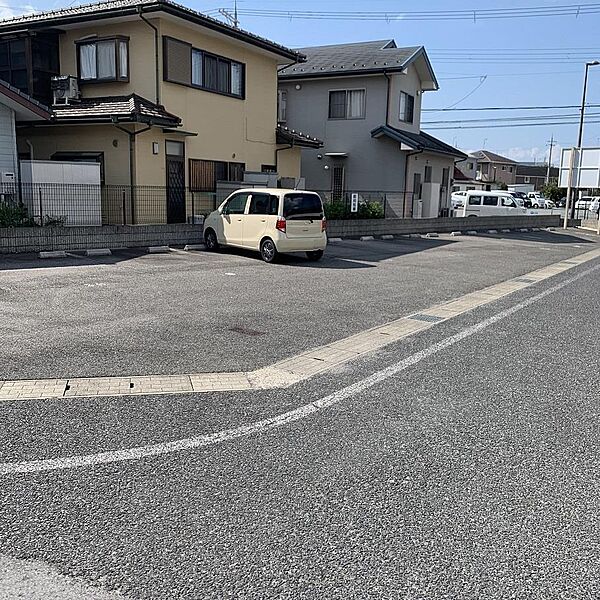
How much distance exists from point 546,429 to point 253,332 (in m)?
3.72

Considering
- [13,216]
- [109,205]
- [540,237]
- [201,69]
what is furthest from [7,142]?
[540,237]

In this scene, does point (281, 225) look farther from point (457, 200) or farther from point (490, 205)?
point (457, 200)

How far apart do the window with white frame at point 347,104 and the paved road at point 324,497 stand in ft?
78.6

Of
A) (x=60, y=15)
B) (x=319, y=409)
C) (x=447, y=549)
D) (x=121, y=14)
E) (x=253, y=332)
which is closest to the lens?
(x=447, y=549)

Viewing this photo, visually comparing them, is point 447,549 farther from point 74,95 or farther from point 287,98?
point 287,98

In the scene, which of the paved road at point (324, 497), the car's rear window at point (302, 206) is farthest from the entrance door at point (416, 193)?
the paved road at point (324, 497)

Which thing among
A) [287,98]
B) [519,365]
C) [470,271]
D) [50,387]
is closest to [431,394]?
[519,365]

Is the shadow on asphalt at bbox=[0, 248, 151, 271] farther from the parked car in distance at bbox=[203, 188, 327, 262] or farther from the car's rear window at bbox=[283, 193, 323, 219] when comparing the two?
the car's rear window at bbox=[283, 193, 323, 219]

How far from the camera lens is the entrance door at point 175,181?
1867 centimetres

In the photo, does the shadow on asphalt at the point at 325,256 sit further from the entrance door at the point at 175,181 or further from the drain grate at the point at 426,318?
the drain grate at the point at 426,318

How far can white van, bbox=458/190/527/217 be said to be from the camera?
33.6 metres

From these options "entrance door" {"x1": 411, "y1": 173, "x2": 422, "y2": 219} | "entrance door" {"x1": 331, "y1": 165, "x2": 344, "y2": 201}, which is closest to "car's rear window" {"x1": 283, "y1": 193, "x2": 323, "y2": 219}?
"entrance door" {"x1": 411, "y1": 173, "x2": 422, "y2": 219}

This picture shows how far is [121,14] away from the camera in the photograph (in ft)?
57.2

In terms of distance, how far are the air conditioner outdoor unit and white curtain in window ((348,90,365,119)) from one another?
13.1 m
